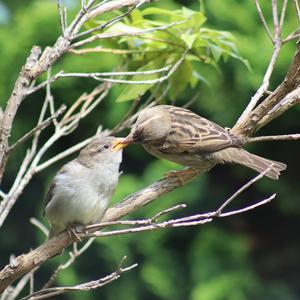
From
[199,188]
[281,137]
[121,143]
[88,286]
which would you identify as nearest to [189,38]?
[121,143]

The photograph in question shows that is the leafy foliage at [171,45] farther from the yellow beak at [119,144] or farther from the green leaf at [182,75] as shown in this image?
the yellow beak at [119,144]

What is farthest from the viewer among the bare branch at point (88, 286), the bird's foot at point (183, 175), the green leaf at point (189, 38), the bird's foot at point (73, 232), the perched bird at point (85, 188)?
the perched bird at point (85, 188)

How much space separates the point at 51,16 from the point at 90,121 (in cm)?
89

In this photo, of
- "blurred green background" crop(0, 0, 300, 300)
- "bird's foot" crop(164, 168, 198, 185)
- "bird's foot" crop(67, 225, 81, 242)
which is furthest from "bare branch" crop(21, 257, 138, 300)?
"blurred green background" crop(0, 0, 300, 300)

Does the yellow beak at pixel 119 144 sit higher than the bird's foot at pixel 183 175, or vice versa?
the yellow beak at pixel 119 144

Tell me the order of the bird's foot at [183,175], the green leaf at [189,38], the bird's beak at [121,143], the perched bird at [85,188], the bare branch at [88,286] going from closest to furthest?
the bare branch at [88,286] < the bird's foot at [183,175] < the green leaf at [189,38] < the perched bird at [85,188] < the bird's beak at [121,143]

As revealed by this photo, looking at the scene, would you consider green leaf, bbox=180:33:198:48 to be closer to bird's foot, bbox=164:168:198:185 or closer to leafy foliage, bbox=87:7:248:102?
leafy foliage, bbox=87:7:248:102

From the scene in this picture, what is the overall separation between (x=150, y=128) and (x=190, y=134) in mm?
224

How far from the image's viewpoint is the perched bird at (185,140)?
10.5ft

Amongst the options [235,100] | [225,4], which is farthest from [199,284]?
[225,4]

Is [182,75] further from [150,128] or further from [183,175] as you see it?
[183,175]

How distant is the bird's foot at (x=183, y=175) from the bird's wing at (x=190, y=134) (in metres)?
0.13

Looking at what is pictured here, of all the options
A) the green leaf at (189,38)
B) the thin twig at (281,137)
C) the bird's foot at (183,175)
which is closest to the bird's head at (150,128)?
the bird's foot at (183,175)

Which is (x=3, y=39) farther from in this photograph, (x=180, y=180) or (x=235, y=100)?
(x=180, y=180)
